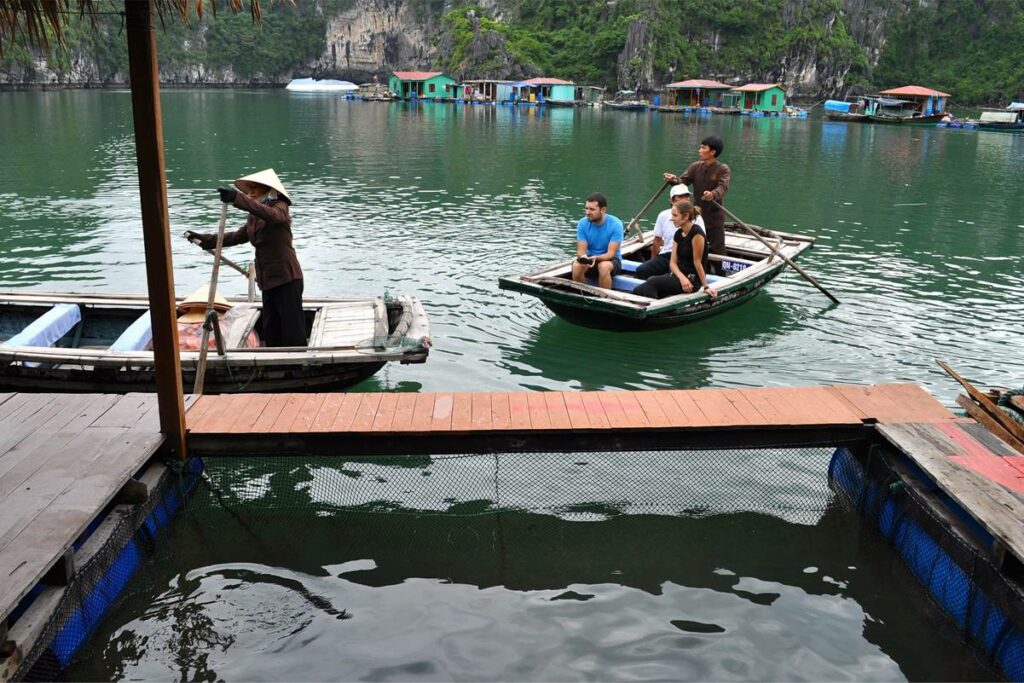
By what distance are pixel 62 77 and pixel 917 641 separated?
103 metres

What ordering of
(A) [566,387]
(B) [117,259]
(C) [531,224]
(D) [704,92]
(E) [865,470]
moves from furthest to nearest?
1. (D) [704,92]
2. (C) [531,224]
3. (B) [117,259]
4. (A) [566,387]
5. (E) [865,470]

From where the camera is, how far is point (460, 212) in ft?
62.5

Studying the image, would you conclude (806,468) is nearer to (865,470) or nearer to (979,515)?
(865,470)

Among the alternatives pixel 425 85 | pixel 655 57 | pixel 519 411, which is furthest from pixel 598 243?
pixel 655 57

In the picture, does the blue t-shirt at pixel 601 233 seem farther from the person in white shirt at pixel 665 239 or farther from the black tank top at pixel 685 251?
the black tank top at pixel 685 251

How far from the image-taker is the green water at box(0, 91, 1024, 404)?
9.70m

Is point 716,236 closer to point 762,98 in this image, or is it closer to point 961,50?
point 762,98

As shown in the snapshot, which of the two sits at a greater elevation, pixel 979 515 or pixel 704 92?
pixel 704 92

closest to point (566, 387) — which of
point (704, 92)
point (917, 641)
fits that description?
point (917, 641)

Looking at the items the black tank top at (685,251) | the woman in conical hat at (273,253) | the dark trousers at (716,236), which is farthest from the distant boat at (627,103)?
the woman in conical hat at (273,253)

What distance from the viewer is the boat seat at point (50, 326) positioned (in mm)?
7402

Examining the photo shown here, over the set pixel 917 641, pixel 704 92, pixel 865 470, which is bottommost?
pixel 917 641

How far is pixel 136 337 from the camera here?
24.6 ft

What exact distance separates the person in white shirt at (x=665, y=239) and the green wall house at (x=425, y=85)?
69812 millimetres
